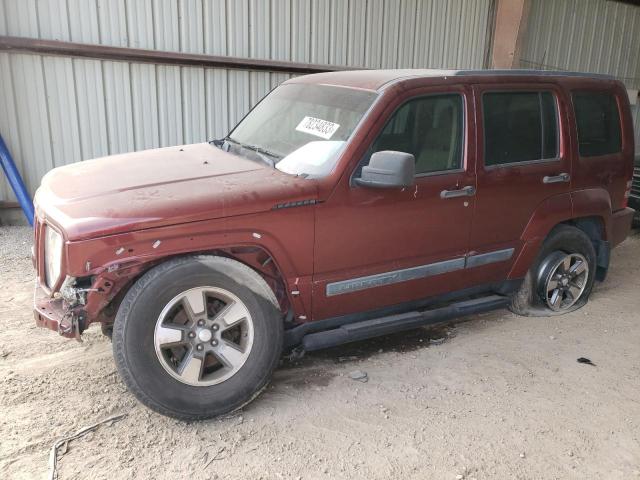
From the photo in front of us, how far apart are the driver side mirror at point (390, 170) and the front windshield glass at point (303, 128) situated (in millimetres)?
262

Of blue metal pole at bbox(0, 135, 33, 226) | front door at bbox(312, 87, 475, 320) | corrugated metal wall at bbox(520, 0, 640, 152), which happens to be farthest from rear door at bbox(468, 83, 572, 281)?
corrugated metal wall at bbox(520, 0, 640, 152)

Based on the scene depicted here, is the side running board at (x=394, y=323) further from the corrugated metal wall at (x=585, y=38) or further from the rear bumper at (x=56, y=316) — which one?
the corrugated metal wall at (x=585, y=38)

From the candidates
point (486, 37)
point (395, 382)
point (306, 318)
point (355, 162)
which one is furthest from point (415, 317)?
point (486, 37)

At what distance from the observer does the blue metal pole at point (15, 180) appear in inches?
255

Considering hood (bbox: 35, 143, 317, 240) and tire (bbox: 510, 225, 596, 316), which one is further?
tire (bbox: 510, 225, 596, 316)

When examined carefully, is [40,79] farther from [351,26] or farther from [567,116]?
[567,116]

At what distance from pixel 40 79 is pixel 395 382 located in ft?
17.9

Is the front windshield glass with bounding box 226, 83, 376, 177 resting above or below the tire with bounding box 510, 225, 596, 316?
above

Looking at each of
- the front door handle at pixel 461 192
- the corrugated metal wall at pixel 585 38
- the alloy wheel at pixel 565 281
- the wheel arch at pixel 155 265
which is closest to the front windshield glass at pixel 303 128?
the wheel arch at pixel 155 265

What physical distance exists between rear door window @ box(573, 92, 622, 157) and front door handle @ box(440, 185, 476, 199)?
1275 mm

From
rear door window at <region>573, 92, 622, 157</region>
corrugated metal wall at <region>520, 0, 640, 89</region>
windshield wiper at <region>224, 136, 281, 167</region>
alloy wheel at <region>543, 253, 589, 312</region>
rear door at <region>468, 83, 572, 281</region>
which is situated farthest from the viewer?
corrugated metal wall at <region>520, 0, 640, 89</region>

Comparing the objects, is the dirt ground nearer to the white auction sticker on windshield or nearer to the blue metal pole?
the white auction sticker on windshield

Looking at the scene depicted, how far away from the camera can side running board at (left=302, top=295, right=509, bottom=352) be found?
3.66 metres

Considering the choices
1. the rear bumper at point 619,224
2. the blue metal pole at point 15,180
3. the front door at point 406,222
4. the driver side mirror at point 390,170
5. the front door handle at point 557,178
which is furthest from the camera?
the blue metal pole at point 15,180
